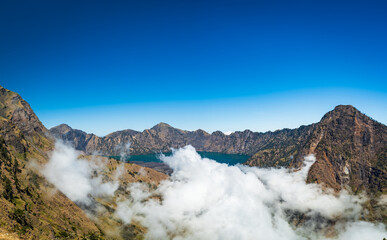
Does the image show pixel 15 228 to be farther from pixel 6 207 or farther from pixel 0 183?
pixel 0 183

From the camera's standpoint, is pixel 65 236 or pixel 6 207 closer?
pixel 6 207

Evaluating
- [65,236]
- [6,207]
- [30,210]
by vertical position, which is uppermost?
[6,207]

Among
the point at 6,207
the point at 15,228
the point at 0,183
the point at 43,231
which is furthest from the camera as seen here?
the point at 0,183

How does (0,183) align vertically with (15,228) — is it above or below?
above

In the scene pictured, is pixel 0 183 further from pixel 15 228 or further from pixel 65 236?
pixel 15 228

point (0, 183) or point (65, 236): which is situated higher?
point (0, 183)

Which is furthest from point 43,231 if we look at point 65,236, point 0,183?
point 0,183

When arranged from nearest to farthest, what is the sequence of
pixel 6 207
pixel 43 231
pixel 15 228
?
1. pixel 15 228
2. pixel 6 207
3. pixel 43 231

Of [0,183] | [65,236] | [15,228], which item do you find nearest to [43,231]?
[65,236]

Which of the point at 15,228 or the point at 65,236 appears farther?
the point at 65,236
